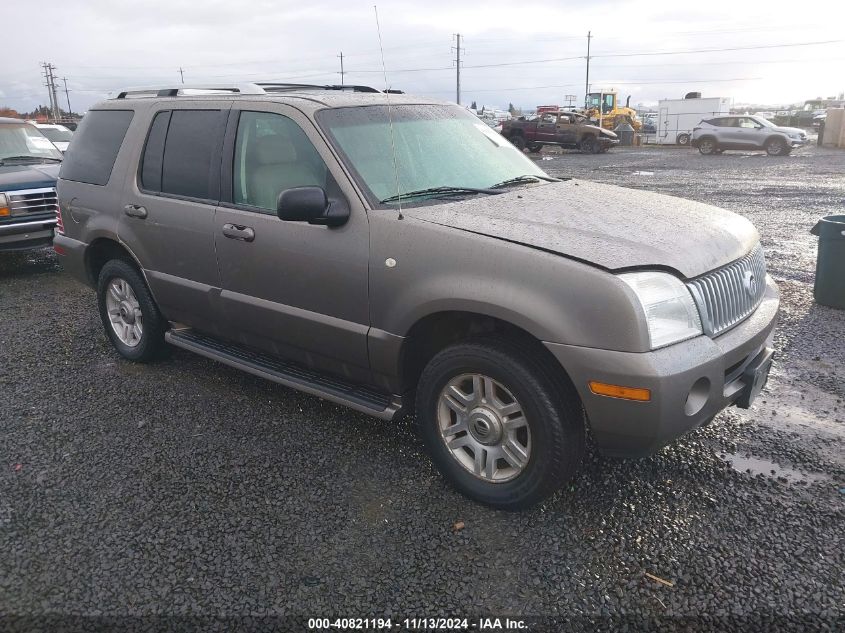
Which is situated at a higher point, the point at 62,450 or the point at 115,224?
the point at 115,224

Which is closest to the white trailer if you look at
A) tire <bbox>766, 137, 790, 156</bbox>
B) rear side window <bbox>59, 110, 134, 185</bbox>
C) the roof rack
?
tire <bbox>766, 137, 790, 156</bbox>

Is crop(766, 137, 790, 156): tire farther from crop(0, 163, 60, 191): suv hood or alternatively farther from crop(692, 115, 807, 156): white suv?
crop(0, 163, 60, 191): suv hood

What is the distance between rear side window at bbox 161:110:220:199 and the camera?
427cm

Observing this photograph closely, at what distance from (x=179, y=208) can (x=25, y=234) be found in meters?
5.31

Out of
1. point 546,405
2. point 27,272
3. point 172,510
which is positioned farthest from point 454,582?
point 27,272

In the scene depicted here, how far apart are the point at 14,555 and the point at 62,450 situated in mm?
1024

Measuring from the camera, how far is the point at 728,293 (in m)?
3.19

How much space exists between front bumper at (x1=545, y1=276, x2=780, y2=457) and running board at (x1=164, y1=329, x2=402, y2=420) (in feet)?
3.60

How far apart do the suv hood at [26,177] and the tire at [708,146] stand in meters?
25.7

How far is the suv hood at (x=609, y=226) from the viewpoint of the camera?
294 cm

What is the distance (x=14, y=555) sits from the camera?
3.00 meters

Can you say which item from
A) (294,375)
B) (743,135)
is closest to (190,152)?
(294,375)

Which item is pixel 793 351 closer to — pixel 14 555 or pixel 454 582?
pixel 454 582

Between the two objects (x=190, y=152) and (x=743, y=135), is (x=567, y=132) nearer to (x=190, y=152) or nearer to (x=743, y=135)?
(x=743, y=135)
